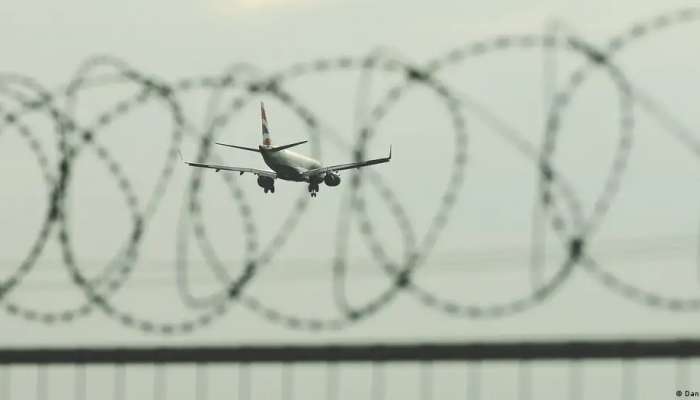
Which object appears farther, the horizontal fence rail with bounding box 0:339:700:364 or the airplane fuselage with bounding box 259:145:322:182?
the airplane fuselage with bounding box 259:145:322:182

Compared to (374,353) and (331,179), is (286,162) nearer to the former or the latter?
(331,179)

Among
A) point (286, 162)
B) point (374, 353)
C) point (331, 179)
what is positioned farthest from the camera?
point (286, 162)

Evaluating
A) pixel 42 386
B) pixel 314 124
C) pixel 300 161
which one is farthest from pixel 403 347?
pixel 300 161

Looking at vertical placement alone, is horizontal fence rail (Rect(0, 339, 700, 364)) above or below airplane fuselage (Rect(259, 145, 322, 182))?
below

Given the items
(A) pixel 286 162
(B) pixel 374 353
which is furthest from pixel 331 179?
(B) pixel 374 353

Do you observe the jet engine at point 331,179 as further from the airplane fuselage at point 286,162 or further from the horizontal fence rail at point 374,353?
the horizontal fence rail at point 374,353

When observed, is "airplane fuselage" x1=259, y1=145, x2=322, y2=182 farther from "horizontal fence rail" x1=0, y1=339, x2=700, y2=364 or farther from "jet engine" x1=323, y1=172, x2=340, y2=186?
"horizontal fence rail" x1=0, y1=339, x2=700, y2=364

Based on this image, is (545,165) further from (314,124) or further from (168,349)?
(168,349)

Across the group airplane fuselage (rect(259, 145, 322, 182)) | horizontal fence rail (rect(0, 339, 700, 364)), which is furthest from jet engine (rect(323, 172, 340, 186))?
horizontal fence rail (rect(0, 339, 700, 364))

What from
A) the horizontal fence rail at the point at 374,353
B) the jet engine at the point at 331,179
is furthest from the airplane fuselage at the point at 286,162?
the horizontal fence rail at the point at 374,353
